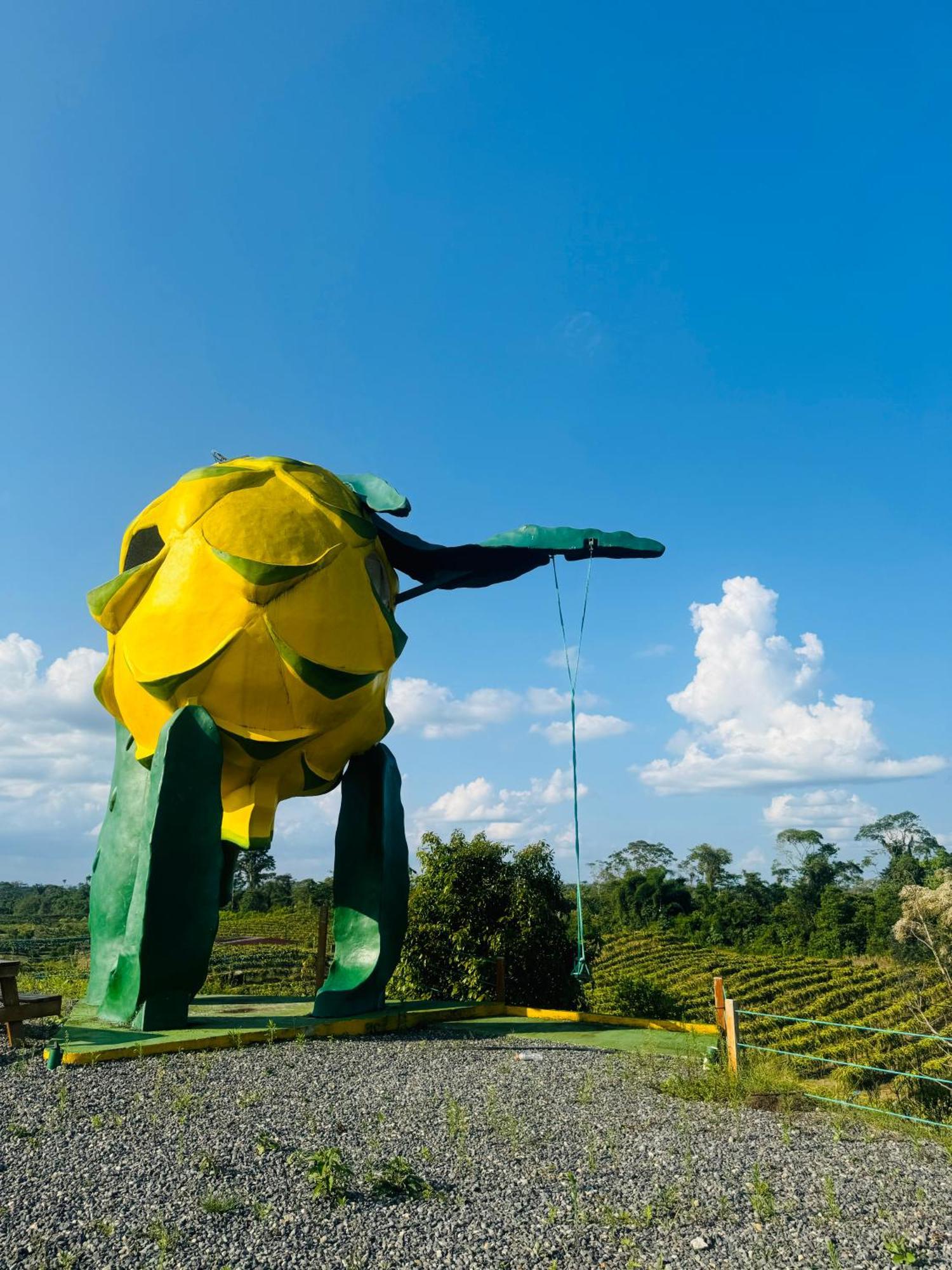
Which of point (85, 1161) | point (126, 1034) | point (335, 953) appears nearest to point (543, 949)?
point (335, 953)

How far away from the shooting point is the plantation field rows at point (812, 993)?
103ft

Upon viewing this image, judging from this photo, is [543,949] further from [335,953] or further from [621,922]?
[621,922]

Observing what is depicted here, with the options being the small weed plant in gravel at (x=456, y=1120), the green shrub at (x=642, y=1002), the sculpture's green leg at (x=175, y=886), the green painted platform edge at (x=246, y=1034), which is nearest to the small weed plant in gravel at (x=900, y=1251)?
the small weed plant in gravel at (x=456, y=1120)

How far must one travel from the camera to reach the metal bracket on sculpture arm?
11.0 meters

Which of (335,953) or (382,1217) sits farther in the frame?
(335,953)

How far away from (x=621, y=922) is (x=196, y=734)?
186ft

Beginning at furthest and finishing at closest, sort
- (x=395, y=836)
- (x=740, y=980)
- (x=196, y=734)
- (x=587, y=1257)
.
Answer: (x=740, y=980)
(x=395, y=836)
(x=196, y=734)
(x=587, y=1257)

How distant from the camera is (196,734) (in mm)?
8586

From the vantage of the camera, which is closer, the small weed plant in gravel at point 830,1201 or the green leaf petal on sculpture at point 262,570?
the small weed plant in gravel at point 830,1201

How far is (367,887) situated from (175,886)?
2.38m

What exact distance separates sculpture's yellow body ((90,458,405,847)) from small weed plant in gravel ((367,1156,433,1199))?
4933 mm

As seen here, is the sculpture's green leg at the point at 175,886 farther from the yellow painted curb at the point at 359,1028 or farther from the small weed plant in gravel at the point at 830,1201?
the small weed plant in gravel at the point at 830,1201

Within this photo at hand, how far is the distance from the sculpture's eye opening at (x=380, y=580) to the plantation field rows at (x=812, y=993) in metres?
22.5

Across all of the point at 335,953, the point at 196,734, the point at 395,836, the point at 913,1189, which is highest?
the point at 196,734
